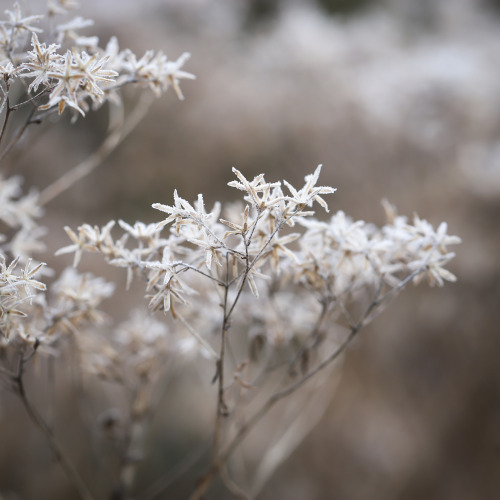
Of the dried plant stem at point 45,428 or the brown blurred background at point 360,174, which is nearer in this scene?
the dried plant stem at point 45,428

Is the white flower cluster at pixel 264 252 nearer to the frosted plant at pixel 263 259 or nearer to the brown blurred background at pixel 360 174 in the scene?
the frosted plant at pixel 263 259

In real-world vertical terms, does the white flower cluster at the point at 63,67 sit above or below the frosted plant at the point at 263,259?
above

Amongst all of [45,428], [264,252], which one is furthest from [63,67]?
[45,428]

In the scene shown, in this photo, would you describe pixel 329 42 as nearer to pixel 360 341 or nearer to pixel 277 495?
pixel 360 341

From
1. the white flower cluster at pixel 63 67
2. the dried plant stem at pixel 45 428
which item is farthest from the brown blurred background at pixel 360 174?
the white flower cluster at pixel 63 67

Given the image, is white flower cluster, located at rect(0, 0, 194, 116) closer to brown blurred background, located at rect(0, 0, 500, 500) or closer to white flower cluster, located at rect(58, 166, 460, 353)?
white flower cluster, located at rect(58, 166, 460, 353)

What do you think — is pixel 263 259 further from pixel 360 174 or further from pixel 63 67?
pixel 360 174

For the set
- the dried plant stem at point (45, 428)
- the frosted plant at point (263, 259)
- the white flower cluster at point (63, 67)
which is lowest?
the dried plant stem at point (45, 428)

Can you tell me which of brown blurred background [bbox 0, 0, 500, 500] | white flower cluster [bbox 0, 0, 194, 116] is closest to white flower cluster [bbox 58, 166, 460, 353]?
white flower cluster [bbox 0, 0, 194, 116]

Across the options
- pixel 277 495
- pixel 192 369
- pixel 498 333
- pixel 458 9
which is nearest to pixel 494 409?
pixel 498 333

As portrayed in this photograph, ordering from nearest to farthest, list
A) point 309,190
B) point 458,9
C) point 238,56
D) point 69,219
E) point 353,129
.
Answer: point 309,190 < point 69,219 < point 353,129 < point 238,56 < point 458,9
